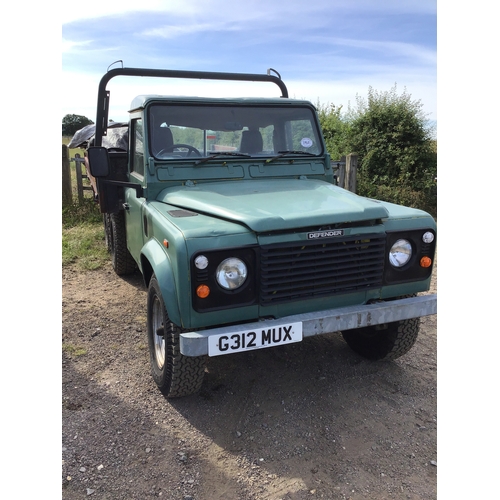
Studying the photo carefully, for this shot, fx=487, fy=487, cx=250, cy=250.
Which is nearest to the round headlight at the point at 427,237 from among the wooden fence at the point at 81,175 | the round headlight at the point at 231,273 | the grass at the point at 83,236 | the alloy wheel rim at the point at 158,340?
the round headlight at the point at 231,273

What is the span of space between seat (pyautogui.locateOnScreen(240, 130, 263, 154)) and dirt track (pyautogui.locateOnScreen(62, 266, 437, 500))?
1.73 metres

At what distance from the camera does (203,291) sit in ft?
8.98

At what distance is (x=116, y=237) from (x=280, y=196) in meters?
2.82

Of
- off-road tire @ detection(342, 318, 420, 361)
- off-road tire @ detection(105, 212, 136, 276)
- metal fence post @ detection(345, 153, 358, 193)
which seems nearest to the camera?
off-road tire @ detection(342, 318, 420, 361)

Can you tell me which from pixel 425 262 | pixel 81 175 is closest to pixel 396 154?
pixel 81 175

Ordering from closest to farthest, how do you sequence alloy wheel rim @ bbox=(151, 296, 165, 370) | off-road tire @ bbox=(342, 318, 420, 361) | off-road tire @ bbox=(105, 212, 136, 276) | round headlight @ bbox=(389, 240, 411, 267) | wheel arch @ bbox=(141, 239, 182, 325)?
wheel arch @ bbox=(141, 239, 182, 325)
round headlight @ bbox=(389, 240, 411, 267)
alloy wheel rim @ bbox=(151, 296, 165, 370)
off-road tire @ bbox=(342, 318, 420, 361)
off-road tire @ bbox=(105, 212, 136, 276)

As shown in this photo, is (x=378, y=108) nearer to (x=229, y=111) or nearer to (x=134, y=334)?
(x=229, y=111)

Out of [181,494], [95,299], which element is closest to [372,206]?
[181,494]

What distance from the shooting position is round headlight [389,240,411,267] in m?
3.19

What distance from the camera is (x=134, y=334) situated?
4426 mm

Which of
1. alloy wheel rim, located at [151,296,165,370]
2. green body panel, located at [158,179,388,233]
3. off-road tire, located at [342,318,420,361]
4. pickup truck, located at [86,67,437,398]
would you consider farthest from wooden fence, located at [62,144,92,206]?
off-road tire, located at [342,318,420,361]

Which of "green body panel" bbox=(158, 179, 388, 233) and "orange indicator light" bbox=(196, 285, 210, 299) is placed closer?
"orange indicator light" bbox=(196, 285, 210, 299)

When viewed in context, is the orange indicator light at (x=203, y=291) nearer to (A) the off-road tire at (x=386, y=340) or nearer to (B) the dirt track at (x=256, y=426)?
(B) the dirt track at (x=256, y=426)

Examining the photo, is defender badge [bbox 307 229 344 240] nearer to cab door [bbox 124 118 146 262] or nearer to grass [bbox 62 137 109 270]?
cab door [bbox 124 118 146 262]
